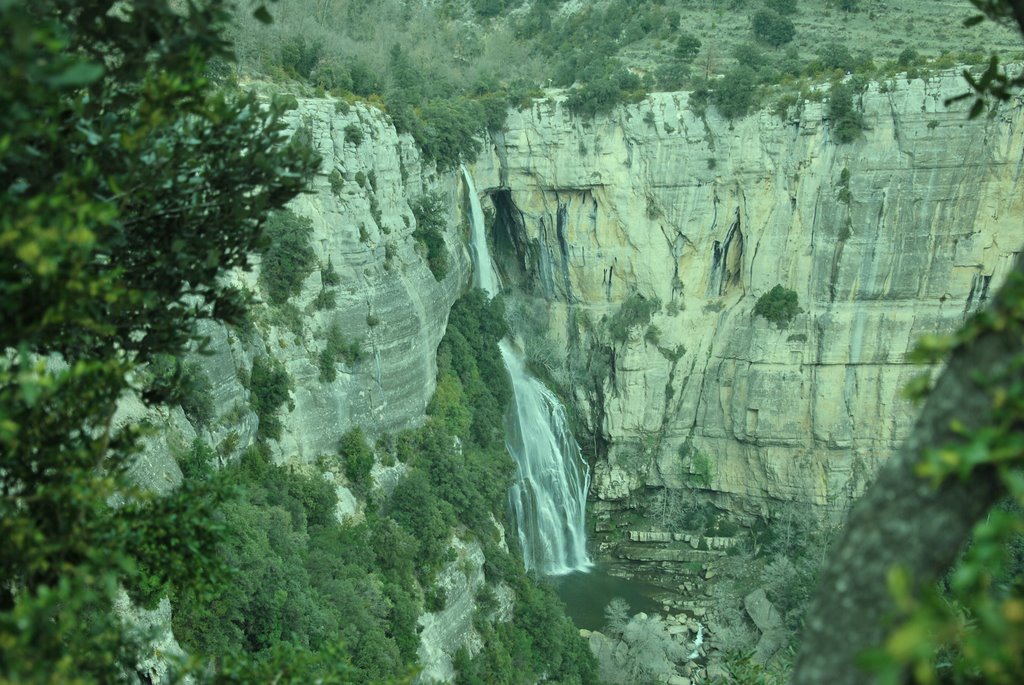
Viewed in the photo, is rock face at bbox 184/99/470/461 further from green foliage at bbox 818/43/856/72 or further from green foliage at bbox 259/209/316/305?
green foliage at bbox 818/43/856/72

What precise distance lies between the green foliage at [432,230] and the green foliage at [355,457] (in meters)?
5.59

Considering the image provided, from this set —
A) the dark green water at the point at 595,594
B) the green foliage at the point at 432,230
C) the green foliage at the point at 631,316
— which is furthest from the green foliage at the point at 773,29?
the dark green water at the point at 595,594

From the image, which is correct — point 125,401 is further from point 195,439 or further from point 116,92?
point 116,92

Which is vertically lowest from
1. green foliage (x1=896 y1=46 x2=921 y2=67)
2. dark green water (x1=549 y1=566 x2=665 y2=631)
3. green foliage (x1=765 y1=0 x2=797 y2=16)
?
dark green water (x1=549 y1=566 x2=665 y2=631)

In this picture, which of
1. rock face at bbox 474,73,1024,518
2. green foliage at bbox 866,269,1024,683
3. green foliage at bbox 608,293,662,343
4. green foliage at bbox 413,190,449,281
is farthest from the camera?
green foliage at bbox 608,293,662,343

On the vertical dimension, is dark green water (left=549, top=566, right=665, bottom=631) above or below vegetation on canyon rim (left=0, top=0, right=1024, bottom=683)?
below

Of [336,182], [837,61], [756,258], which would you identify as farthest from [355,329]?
[837,61]

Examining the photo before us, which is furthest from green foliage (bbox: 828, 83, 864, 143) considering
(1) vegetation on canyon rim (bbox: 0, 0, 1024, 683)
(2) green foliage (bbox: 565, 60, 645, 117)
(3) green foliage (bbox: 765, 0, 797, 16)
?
(1) vegetation on canyon rim (bbox: 0, 0, 1024, 683)

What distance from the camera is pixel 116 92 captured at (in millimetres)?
4855

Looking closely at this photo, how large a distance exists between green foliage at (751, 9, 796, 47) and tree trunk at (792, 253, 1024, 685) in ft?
119

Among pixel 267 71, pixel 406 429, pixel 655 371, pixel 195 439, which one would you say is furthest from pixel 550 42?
pixel 195 439

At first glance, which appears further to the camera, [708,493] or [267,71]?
[708,493]

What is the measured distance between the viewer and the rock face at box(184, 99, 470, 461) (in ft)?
64.3

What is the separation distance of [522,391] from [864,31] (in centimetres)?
2027
